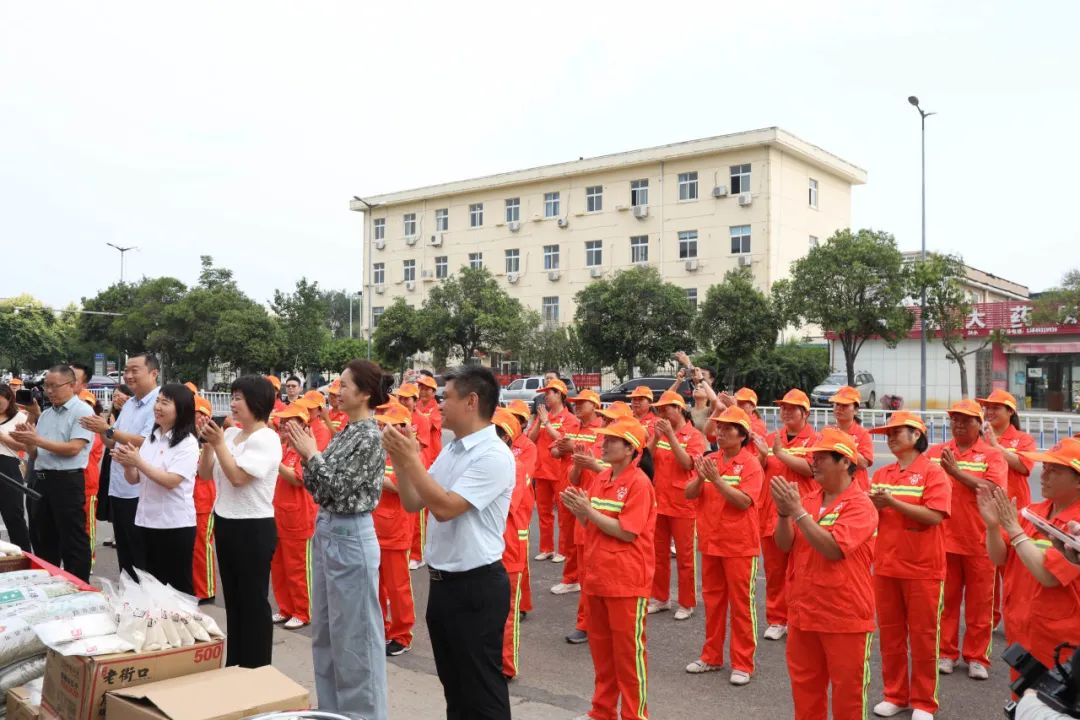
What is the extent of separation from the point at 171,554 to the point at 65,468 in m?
1.88

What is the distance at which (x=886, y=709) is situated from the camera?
4.71 metres

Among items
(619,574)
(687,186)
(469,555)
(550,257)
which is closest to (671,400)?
(619,574)

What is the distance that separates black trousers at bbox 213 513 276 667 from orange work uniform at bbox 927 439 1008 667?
13.7 ft

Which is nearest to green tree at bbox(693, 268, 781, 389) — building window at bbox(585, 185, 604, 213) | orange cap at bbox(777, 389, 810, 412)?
building window at bbox(585, 185, 604, 213)

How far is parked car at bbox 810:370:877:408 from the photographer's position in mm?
28375

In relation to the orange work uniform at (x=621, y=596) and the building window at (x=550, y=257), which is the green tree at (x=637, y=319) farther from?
the orange work uniform at (x=621, y=596)

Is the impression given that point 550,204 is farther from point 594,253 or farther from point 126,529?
point 126,529

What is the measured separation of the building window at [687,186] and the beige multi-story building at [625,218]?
6cm

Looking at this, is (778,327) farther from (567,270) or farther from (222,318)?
(222,318)

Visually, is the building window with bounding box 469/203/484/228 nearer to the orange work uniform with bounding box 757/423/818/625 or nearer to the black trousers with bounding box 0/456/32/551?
the black trousers with bounding box 0/456/32/551

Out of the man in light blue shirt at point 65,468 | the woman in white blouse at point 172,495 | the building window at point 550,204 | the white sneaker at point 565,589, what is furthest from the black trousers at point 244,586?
the building window at point 550,204

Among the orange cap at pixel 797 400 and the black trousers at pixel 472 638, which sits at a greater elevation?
the orange cap at pixel 797 400

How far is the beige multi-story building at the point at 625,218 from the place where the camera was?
34750 millimetres

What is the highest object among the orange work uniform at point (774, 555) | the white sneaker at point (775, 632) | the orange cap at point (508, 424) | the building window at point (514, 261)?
the building window at point (514, 261)
